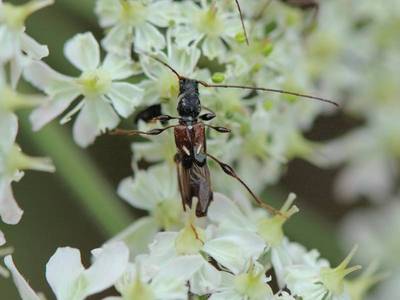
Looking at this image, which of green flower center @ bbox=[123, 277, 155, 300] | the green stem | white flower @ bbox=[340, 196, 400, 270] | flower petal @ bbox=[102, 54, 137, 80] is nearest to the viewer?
green flower center @ bbox=[123, 277, 155, 300]

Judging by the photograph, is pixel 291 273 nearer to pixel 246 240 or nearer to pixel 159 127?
pixel 246 240

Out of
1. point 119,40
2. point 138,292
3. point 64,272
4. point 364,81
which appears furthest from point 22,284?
point 364,81

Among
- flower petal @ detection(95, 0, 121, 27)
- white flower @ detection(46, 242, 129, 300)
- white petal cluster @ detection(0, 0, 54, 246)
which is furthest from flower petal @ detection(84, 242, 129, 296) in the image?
flower petal @ detection(95, 0, 121, 27)

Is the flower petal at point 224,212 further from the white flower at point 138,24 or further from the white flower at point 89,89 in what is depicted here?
the white flower at point 138,24

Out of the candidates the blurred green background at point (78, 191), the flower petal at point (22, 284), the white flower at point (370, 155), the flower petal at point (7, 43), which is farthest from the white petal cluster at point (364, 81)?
the flower petal at point (22, 284)

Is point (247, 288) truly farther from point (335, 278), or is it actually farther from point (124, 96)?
point (124, 96)

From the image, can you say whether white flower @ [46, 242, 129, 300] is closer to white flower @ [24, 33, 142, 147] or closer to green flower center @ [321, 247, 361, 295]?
white flower @ [24, 33, 142, 147]
